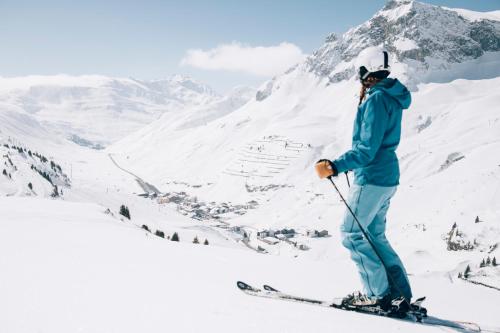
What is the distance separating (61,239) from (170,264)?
271 centimetres

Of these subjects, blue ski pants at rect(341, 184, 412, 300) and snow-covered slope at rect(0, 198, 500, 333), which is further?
blue ski pants at rect(341, 184, 412, 300)

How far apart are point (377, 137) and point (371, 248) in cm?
147

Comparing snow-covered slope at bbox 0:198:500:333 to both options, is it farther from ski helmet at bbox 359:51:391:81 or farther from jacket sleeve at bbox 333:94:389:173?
ski helmet at bbox 359:51:391:81

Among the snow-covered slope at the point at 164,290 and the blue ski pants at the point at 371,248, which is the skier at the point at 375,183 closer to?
the blue ski pants at the point at 371,248

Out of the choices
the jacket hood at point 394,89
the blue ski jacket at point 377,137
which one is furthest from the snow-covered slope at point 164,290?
the jacket hood at point 394,89

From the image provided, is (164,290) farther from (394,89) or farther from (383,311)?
(394,89)

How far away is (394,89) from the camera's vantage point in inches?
207

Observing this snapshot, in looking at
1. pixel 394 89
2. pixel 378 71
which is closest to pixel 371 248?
pixel 394 89

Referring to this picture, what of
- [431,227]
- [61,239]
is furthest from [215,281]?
[431,227]

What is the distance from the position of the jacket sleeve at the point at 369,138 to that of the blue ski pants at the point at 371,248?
1.27ft

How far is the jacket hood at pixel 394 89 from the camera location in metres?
5.23

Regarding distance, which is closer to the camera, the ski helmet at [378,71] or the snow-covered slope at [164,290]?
the snow-covered slope at [164,290]

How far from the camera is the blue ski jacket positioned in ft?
16.7

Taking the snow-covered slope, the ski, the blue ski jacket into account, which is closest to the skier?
the blue ski jacket
